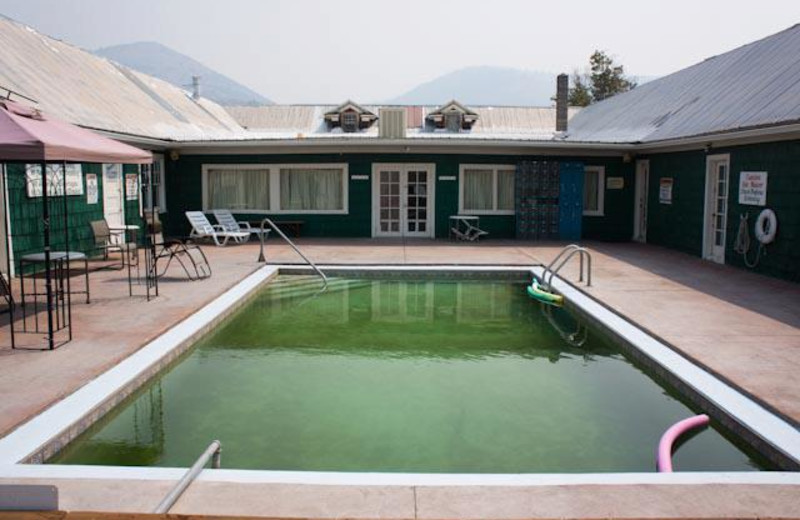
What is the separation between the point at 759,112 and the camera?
10648 mm

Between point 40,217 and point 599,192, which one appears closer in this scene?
point 40,217

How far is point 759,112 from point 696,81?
543 cm

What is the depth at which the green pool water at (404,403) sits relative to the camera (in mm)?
4523

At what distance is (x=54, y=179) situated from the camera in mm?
10547

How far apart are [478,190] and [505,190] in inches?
24.4

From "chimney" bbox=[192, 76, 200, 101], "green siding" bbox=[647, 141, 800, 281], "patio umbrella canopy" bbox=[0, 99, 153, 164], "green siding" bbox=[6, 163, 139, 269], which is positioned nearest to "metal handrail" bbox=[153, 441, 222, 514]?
"patio umbrella canopy" bbox=[0, 99, 153, 164]

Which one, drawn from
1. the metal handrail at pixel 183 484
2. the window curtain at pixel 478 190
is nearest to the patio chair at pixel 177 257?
the metal handrail at pixel 183 484

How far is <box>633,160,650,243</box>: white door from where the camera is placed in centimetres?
1612

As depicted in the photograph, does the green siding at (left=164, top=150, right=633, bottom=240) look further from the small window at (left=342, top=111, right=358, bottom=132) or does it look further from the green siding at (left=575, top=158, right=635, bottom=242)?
the small window at (left=342, top=111, right=358, bottom=132)

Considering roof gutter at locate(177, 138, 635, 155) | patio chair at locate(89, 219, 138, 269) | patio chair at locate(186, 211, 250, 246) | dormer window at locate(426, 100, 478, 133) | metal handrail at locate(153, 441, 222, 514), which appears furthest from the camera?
dormer window at locate(426, 100, 478, 133)

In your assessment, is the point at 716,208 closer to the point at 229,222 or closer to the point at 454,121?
the point at 229,222

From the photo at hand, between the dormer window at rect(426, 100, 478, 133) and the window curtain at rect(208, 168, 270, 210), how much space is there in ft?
27.3

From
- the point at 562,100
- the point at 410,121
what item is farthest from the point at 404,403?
the point at 410,121

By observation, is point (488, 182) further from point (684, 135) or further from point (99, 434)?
point (99, 434)
